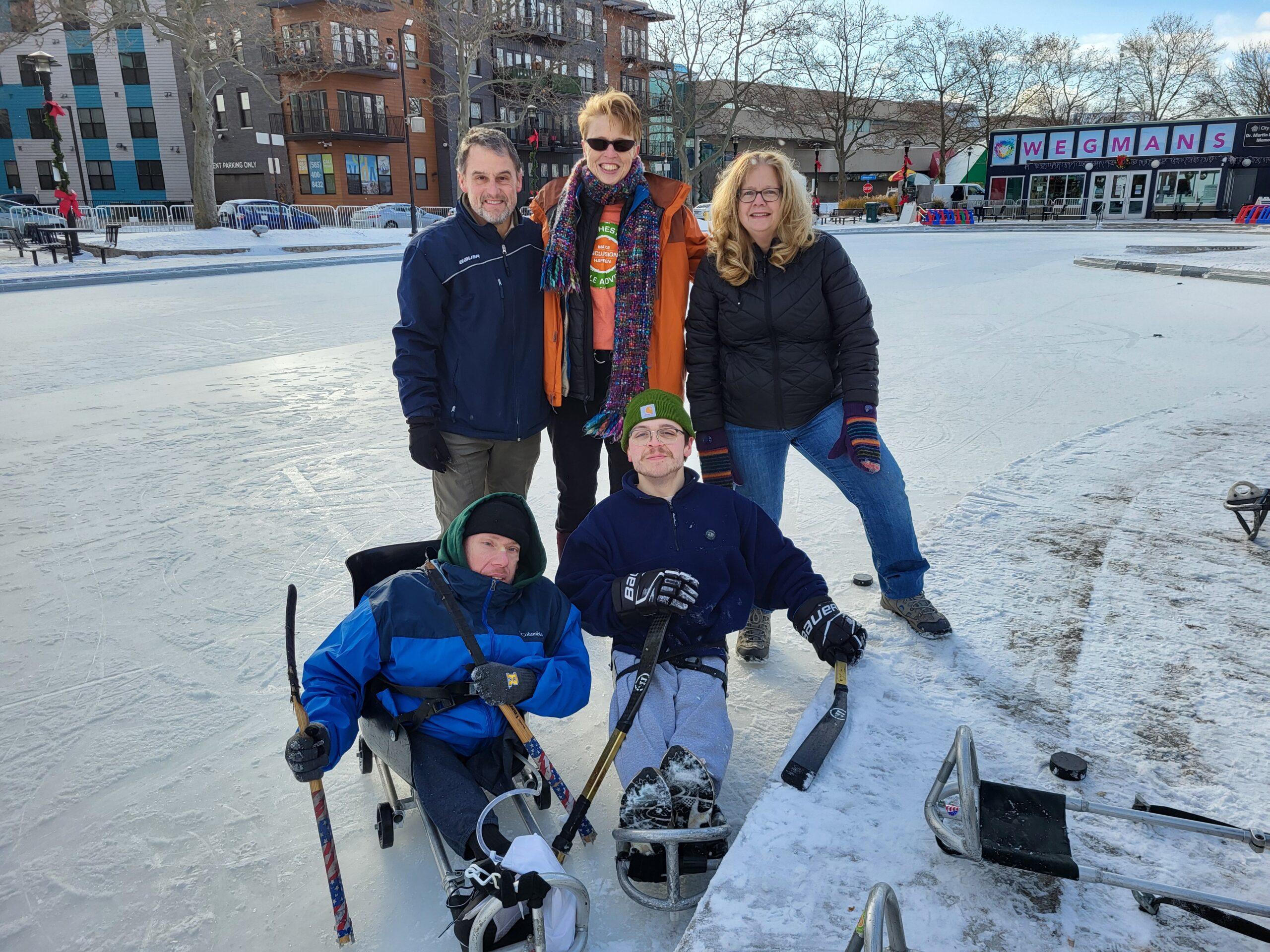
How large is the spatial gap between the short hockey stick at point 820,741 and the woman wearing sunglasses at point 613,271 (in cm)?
99

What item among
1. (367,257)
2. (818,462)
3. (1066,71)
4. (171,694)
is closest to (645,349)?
(818,462)

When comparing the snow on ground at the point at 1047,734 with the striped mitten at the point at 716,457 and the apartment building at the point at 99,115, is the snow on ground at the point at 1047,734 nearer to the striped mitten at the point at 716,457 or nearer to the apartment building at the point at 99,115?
the striped mitten at the point at 716,457

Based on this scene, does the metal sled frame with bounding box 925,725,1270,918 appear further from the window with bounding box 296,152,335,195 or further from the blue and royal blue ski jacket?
the window with bounding box 296,152,335,195

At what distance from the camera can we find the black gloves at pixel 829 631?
221 centimetres

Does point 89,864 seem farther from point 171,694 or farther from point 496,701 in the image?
point 496,701

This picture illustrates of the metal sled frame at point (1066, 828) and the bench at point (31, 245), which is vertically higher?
the bench at point (31, 245)

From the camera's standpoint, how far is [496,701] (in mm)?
1921

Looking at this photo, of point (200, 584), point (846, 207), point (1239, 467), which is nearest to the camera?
point (200, 584)

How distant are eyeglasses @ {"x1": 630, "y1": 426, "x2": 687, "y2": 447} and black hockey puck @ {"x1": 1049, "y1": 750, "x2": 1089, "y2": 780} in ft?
4.10

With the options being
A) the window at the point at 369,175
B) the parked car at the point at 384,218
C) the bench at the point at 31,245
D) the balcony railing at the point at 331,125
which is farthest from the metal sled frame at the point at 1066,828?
the window at the point at 369,175

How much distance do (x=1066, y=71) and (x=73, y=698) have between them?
6670 cm

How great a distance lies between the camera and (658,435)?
7.76ft

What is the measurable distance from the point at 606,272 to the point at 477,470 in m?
0.77

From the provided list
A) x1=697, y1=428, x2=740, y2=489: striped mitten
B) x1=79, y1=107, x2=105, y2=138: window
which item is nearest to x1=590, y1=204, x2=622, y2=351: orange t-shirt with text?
x1=697, y1=428, x2=740, y2=489: striped mitten
